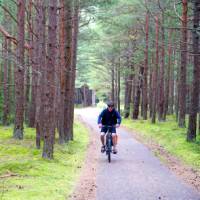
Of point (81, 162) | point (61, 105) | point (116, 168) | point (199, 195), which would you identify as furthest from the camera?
point (61, 105)

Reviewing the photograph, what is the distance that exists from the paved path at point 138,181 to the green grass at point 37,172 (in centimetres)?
78

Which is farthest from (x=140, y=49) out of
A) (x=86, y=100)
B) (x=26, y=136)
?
(x=86, y=100)

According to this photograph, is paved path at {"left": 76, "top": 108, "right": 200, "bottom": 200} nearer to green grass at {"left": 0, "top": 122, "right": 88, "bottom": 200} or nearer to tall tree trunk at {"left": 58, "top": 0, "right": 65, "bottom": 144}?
green grass at {"left": 0, "top": 122, "right": 88, "bottom": 200}

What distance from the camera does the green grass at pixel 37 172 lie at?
27.8ft

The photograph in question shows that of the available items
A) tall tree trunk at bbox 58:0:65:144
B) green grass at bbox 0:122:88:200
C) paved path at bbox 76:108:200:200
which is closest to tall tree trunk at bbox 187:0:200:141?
paved path at bbox 76:108:200:200

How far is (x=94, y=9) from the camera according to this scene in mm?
22594

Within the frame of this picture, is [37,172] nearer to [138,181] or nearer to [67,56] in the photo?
[138,181]

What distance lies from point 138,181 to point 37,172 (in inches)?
97.4

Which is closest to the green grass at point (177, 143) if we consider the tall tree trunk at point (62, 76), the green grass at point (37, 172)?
the green grass at point (37, 172)

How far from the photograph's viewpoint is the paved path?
29.4 ft

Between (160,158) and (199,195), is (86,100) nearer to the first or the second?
(160,158)

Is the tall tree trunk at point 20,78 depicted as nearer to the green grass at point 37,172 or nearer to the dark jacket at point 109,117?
the green grass at point 37,172

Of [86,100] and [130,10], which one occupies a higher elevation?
[130,10]

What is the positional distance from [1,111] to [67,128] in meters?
12.1
